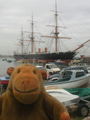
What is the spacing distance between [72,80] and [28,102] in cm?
762

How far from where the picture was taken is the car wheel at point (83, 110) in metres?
5.53

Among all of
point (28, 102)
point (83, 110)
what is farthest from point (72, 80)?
point (28, 102)

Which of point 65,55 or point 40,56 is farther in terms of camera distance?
point 40,56

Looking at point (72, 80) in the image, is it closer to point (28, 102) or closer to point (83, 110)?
point (83, 110)

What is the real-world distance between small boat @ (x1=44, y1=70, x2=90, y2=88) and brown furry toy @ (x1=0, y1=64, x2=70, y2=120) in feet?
21.6

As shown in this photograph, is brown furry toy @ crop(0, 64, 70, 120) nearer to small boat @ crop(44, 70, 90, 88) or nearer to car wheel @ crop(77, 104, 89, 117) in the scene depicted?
car wheel @ crop(77, 104, 89, 117)

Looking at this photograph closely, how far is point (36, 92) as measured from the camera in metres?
2.25

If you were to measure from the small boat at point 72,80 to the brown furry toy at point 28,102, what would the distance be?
6569 mm

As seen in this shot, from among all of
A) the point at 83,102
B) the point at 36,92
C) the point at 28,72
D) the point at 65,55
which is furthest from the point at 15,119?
the point at 65,55

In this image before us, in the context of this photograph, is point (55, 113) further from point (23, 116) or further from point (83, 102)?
point (83, 102)

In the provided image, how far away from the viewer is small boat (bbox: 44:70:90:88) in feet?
30.1

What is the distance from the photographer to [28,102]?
225 centimetres

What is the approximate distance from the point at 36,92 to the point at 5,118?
73cm

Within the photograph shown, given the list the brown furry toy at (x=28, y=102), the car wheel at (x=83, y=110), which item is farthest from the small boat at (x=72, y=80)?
the brown furry toy at (x=28, y=102)
